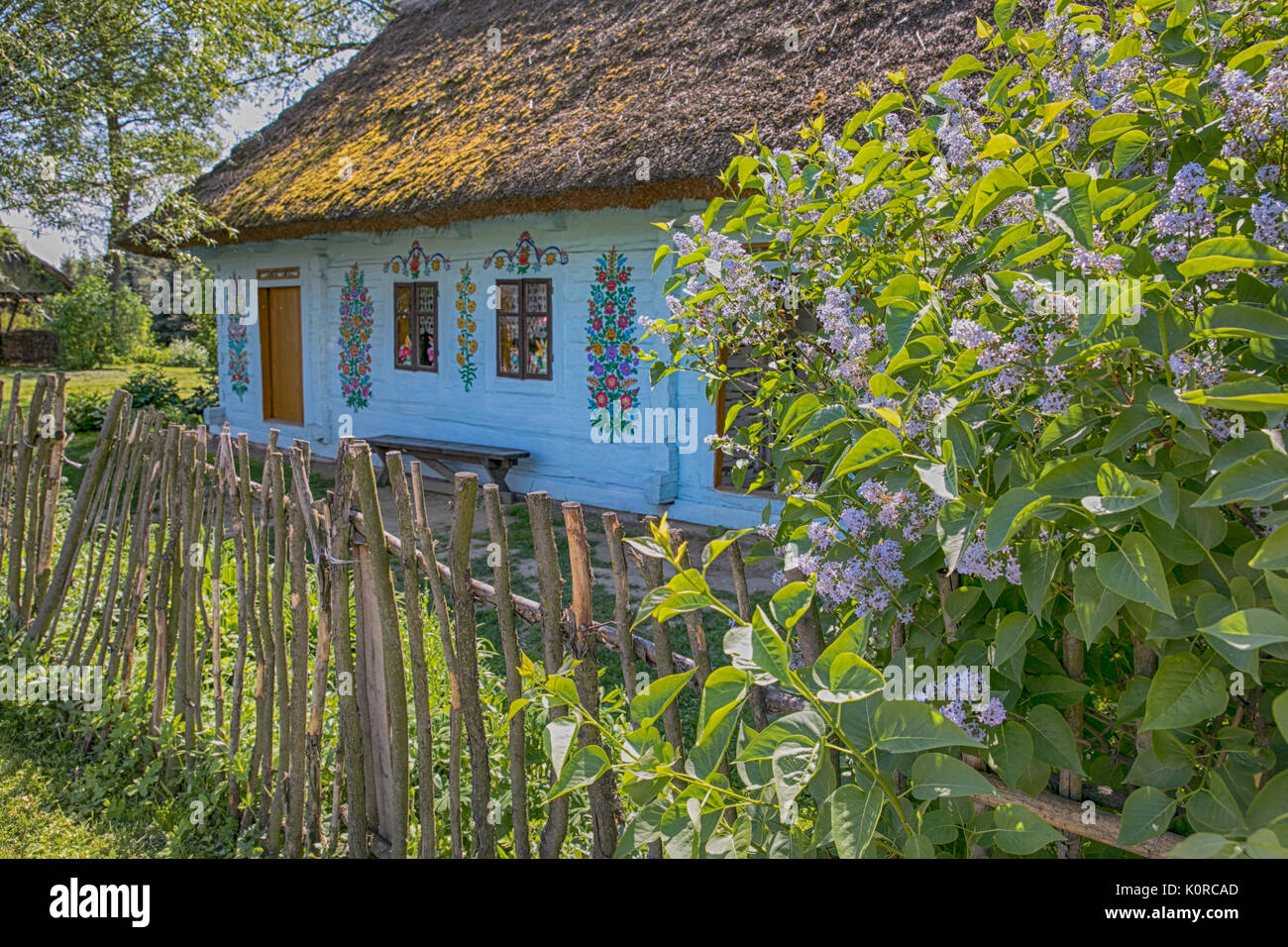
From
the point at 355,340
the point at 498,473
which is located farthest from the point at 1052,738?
the point at 355,340

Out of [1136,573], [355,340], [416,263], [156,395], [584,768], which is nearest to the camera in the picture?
[1136,573]

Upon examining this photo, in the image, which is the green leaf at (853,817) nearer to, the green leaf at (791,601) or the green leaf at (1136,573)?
the green leaf at (791,601)

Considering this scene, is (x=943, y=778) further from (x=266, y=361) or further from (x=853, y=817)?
(x=266, y=361)

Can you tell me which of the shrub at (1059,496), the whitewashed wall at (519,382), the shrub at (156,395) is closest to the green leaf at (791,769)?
the shrub at (1059,496)

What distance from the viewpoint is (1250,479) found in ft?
3.11

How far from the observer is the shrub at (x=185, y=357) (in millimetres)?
25609

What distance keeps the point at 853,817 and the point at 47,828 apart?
3.07 meters

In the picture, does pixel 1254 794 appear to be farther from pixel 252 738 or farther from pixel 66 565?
pixel 66 565

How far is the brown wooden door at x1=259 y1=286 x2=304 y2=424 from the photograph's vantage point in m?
11.3

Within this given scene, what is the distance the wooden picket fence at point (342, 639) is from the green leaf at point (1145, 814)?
0.47ft

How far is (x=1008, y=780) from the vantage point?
1.21 meters

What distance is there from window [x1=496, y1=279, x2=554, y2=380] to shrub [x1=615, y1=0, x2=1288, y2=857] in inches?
279

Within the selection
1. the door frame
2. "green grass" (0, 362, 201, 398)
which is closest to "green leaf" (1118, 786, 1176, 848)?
the door frame
